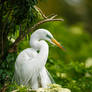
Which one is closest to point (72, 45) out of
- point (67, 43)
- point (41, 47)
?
point (67, 43)

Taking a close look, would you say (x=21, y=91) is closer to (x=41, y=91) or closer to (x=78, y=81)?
(x=41, y=91)

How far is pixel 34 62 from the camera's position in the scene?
2031 mm

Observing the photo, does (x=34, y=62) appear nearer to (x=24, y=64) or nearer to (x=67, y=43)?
(x=24, y=64)

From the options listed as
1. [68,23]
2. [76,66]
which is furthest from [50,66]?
[68,23]

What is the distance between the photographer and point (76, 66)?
3082 mm

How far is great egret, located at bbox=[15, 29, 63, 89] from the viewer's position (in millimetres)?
2031

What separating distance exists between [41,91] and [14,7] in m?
0.64

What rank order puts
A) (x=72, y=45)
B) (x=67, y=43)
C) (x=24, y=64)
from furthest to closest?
1. (x=72, y=45)
2. (x=67, y=43)
3. (x=24, y=64)

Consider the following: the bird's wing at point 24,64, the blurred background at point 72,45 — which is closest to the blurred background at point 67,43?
the blurred background at point 72,45

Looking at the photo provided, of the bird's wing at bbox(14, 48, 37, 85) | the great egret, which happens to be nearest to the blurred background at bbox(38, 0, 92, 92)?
the great egret

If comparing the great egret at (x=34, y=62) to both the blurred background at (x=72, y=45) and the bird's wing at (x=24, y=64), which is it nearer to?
the bird's wing at (x=24, y=64)

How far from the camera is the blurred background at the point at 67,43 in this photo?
2.19m

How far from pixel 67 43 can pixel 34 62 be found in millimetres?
4024

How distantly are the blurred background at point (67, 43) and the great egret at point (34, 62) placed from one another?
0.42ft
